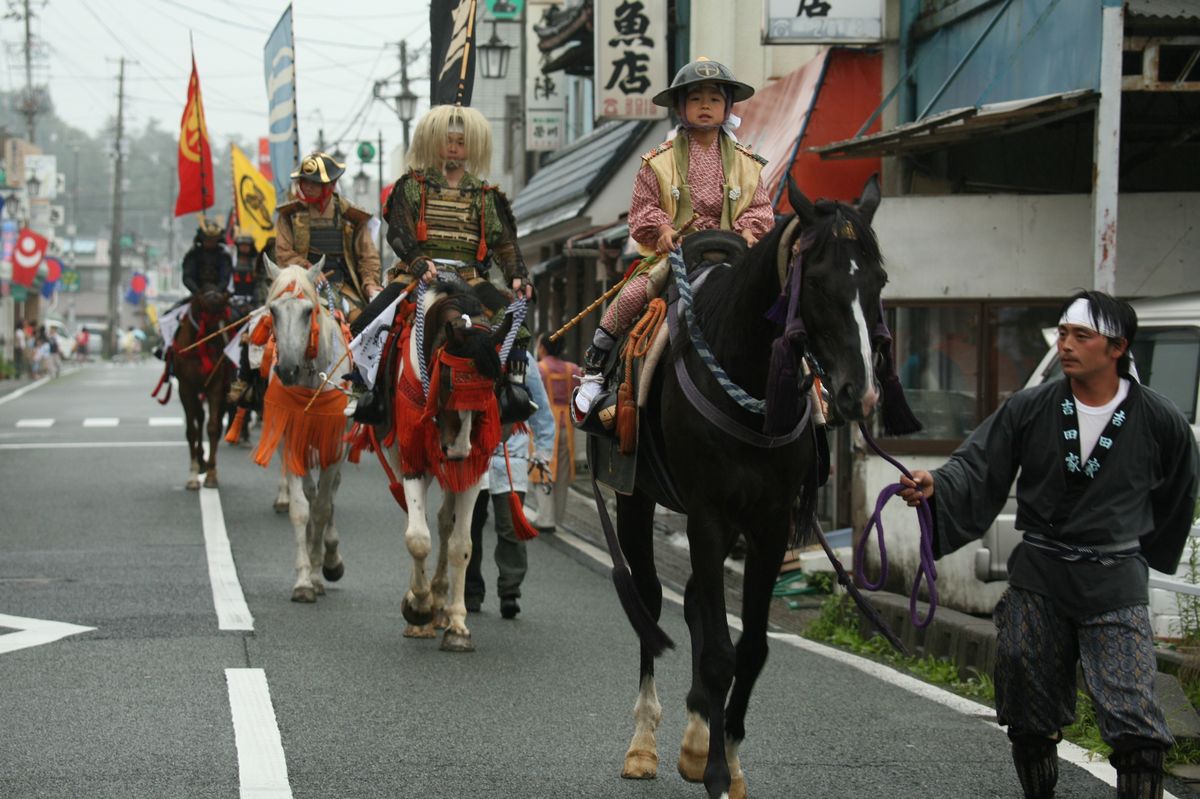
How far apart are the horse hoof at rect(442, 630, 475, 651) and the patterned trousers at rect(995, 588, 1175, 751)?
4.29m

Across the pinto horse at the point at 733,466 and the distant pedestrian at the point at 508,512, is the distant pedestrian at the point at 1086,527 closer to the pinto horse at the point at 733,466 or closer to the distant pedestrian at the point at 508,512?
the pinto horse at the point at 733,466

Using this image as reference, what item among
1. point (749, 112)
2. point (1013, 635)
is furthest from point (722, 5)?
point (1013, 635)

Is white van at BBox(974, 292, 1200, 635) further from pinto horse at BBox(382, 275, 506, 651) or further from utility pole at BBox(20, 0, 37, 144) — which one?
utility pole at BBox(20, 0, 37, 144)

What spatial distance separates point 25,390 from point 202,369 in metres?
28.1

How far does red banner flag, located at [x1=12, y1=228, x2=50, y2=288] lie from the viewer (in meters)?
51.3

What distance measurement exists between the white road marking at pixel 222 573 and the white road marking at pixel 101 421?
12.8 m

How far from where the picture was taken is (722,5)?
20.8 meters

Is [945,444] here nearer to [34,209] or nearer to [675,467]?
[675,467]

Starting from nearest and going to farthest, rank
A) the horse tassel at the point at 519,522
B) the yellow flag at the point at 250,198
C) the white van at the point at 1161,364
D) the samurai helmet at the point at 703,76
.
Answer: the samurai helmet at the point at 703,76, the white van at the point at 1161,364, the horse tassel at the point at 519,522, the yellow flag at the point at 250,198

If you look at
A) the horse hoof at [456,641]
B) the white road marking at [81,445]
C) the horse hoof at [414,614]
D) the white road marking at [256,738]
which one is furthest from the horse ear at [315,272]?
the white road marking at [81,445]

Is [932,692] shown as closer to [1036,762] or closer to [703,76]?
[1036,762]

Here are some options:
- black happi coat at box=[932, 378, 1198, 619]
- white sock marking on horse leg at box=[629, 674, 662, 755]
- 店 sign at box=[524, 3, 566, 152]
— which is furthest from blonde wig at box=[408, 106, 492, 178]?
店 sign at box=[524, 3, 566, 152]

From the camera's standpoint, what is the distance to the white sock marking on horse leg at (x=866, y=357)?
5293mm

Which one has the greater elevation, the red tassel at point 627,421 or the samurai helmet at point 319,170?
the samurai helmet at point 319,170
